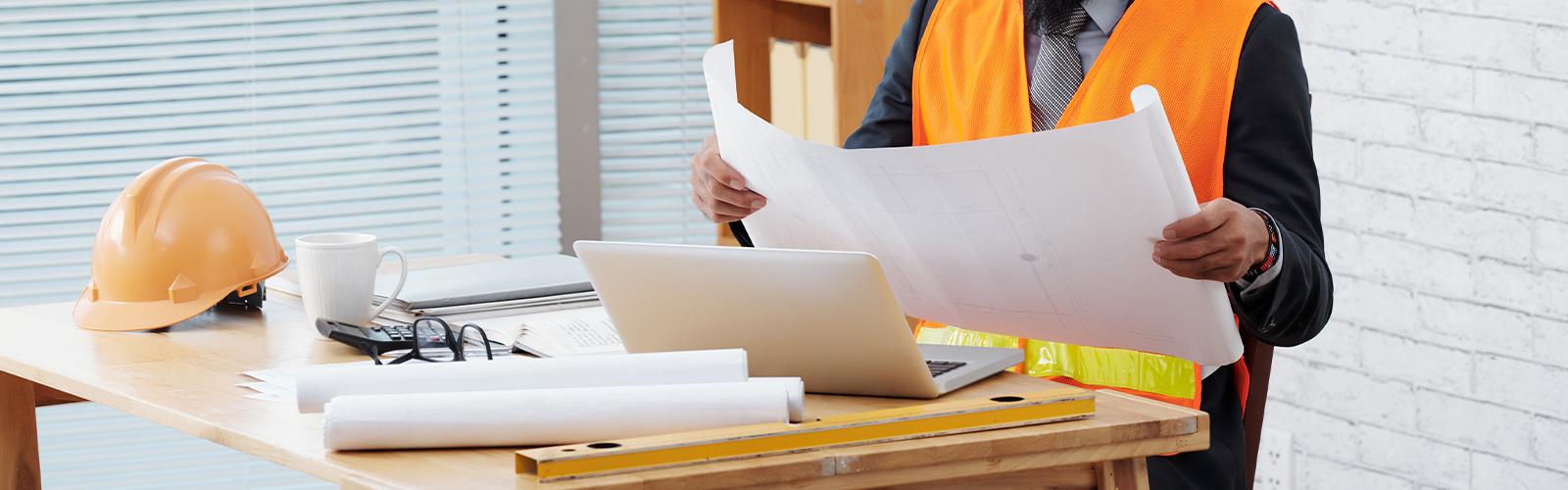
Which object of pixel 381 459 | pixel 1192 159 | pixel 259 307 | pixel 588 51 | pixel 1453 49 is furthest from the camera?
pixel 588 51

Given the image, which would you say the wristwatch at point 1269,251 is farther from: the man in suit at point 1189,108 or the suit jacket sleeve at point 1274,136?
the suit jacket sleeve at point 1274,136

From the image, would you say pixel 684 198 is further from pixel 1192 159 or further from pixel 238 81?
pixel 1192 159

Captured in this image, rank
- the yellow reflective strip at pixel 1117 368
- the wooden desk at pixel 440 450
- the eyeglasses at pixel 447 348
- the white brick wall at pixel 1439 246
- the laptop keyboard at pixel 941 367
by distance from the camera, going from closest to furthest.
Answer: the wooden desk at pixel 440 450 < the laptop keyboard at pixel 941 367 < the eyeglasses at pixel 447 348 < the yellow reflective strip at pixel 1117 368 < the white brick wall at pixel 1439 246

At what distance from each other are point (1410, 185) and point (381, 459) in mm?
1669

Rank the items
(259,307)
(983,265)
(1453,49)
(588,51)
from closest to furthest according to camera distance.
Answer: (983,265) → (259,307) → (1453,49) → (588,51)

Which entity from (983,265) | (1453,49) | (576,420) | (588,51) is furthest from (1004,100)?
(588,51)

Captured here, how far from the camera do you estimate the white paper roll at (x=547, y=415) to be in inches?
36.4

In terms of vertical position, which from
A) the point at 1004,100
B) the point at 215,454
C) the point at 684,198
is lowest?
the point at 215,454

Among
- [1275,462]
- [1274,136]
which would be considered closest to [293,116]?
[1275,462]

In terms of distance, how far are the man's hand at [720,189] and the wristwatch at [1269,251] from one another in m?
0.38

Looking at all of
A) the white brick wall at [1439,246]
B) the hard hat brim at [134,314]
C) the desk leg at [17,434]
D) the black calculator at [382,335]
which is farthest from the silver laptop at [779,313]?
the white brick wall at [1439,246]

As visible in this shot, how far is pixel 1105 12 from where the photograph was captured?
1484 millimetres

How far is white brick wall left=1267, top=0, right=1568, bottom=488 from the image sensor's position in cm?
200

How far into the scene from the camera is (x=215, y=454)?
2.88m
